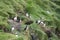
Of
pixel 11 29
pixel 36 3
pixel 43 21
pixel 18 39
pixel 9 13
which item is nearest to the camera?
pixel 18 39

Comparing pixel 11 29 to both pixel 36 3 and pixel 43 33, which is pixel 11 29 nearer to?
pixel 43 33

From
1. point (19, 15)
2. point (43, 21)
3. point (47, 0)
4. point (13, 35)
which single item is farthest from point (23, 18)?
point (47, 0)

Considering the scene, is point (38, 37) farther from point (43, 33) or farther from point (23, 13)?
point (23, 13)

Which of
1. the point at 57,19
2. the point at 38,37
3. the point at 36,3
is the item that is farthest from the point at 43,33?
the point at 36,3

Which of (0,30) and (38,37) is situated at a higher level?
(0,30)

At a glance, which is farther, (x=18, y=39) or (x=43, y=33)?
(x=43, y=33)

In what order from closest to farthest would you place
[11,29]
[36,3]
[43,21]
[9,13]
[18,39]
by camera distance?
[18,39] < [11,29] < [9,13] < [43,21] < [36,3]
